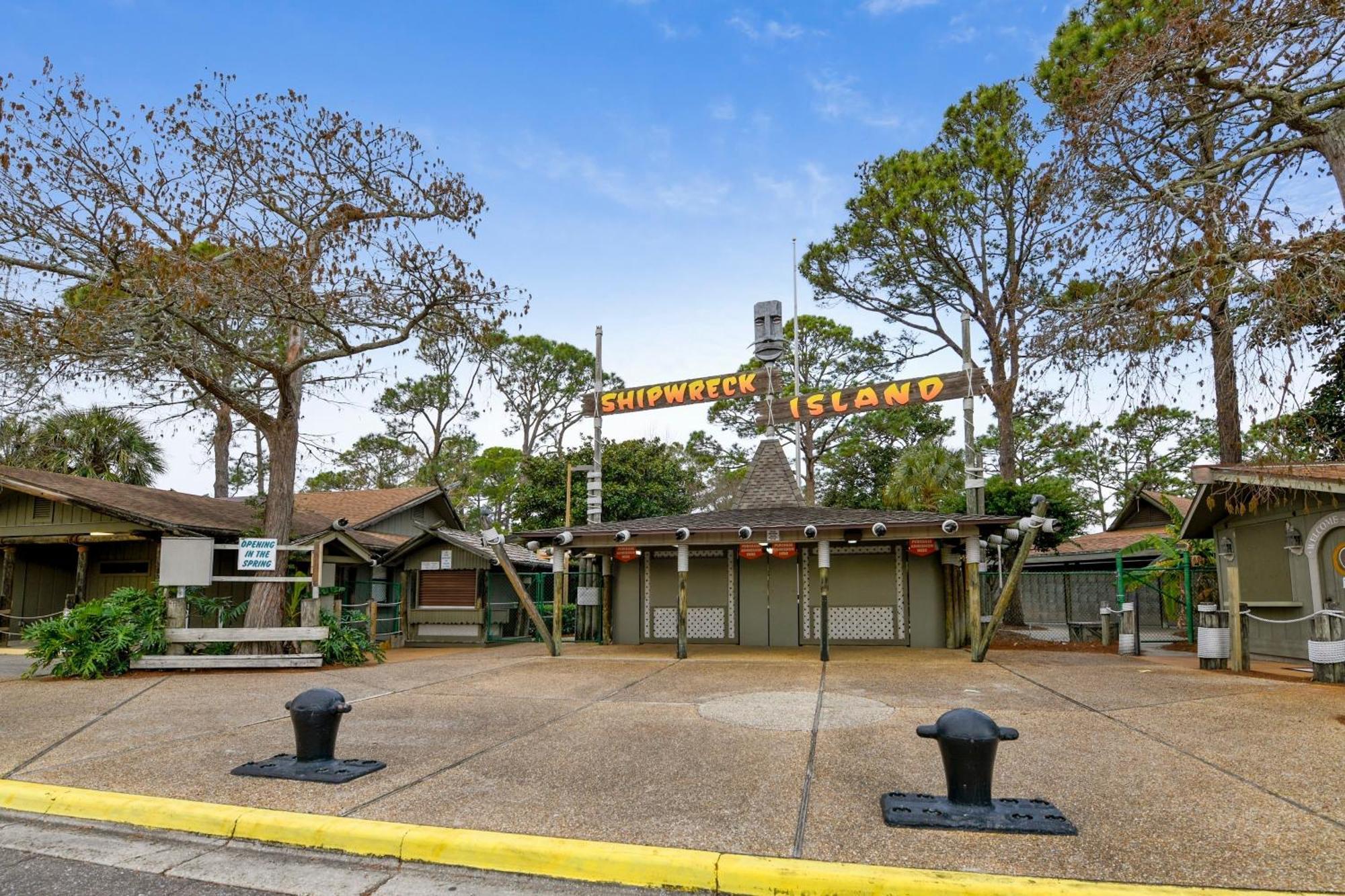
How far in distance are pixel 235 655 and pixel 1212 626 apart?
51.8 feet

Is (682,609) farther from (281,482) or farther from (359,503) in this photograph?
(359,503)

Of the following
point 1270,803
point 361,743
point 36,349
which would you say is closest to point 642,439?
point 36,349

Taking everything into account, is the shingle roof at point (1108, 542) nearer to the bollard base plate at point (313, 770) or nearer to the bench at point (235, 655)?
the bench at point (235, 655)

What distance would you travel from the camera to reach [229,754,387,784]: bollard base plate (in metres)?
5.87

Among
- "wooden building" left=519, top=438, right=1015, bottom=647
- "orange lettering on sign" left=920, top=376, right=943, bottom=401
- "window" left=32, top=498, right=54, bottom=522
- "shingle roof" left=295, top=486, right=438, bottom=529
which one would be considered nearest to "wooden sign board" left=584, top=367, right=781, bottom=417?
"wooden building" left=519, top=438, right=1015, bottom=647

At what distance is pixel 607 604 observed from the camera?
19.0 meters

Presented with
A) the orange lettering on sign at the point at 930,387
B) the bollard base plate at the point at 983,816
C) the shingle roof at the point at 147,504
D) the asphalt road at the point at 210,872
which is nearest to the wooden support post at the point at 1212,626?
the orange lettering on sign at the point at 930,387

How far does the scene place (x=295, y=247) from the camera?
50.0 ft

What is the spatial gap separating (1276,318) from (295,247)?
15188 mm

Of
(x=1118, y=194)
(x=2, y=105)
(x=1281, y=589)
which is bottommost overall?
(x=1281, y=589)

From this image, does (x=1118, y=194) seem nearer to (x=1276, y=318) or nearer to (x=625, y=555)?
(x=1276, y=318)

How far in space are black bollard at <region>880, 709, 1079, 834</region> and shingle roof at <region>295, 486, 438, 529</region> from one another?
21917 millimetres

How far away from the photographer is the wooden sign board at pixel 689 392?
19703mm

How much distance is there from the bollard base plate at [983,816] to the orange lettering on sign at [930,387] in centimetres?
1242
